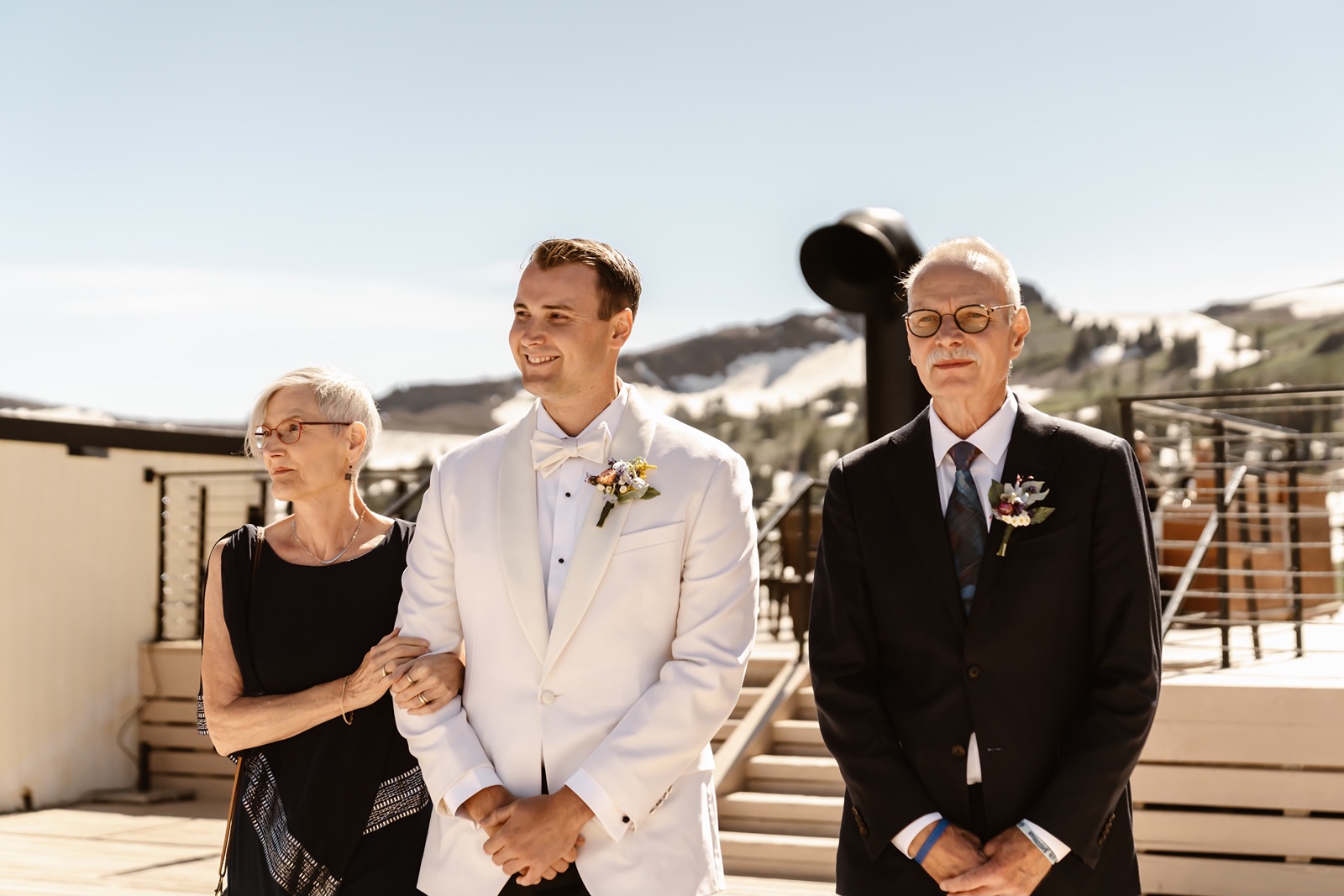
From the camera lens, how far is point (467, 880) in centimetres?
254

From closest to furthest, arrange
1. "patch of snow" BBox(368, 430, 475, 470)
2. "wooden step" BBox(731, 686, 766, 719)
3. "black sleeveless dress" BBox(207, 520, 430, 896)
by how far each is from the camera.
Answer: "black sleeveless dress" BBox(207, 520, 430, 896) < "wooden step" BBox(731, 686, 766, 719) < "patch of snow" BBox(368, 430, 475, 470)

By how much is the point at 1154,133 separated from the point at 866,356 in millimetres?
45633

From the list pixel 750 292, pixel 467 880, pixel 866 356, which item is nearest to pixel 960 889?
pixel 467 880

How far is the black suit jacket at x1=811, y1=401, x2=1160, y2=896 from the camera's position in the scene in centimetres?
235

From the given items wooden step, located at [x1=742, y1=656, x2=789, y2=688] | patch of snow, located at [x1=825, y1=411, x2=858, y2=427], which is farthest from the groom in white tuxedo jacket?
patch of snow, located at [x1=825, y1=411, x2=858, y2=427]

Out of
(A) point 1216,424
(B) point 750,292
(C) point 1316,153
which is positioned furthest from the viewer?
(B) point 750,292

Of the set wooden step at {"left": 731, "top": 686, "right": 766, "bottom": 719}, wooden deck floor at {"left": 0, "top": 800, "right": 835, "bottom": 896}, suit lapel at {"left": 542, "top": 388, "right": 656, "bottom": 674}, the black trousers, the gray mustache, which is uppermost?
the gray mustache

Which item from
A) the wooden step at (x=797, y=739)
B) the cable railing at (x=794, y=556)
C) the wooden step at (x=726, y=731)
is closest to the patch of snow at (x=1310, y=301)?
the cable railing at (x=794, y=556)

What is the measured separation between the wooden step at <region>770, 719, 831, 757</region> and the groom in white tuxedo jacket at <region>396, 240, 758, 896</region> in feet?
15.8

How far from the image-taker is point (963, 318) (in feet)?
8.24

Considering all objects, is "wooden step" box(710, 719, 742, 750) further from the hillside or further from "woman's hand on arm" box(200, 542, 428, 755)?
the hillside

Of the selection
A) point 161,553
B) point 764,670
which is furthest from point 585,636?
point 161,553

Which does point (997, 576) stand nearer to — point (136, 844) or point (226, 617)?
point (226, 617)

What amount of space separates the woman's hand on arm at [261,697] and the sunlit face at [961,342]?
46.2 inches
